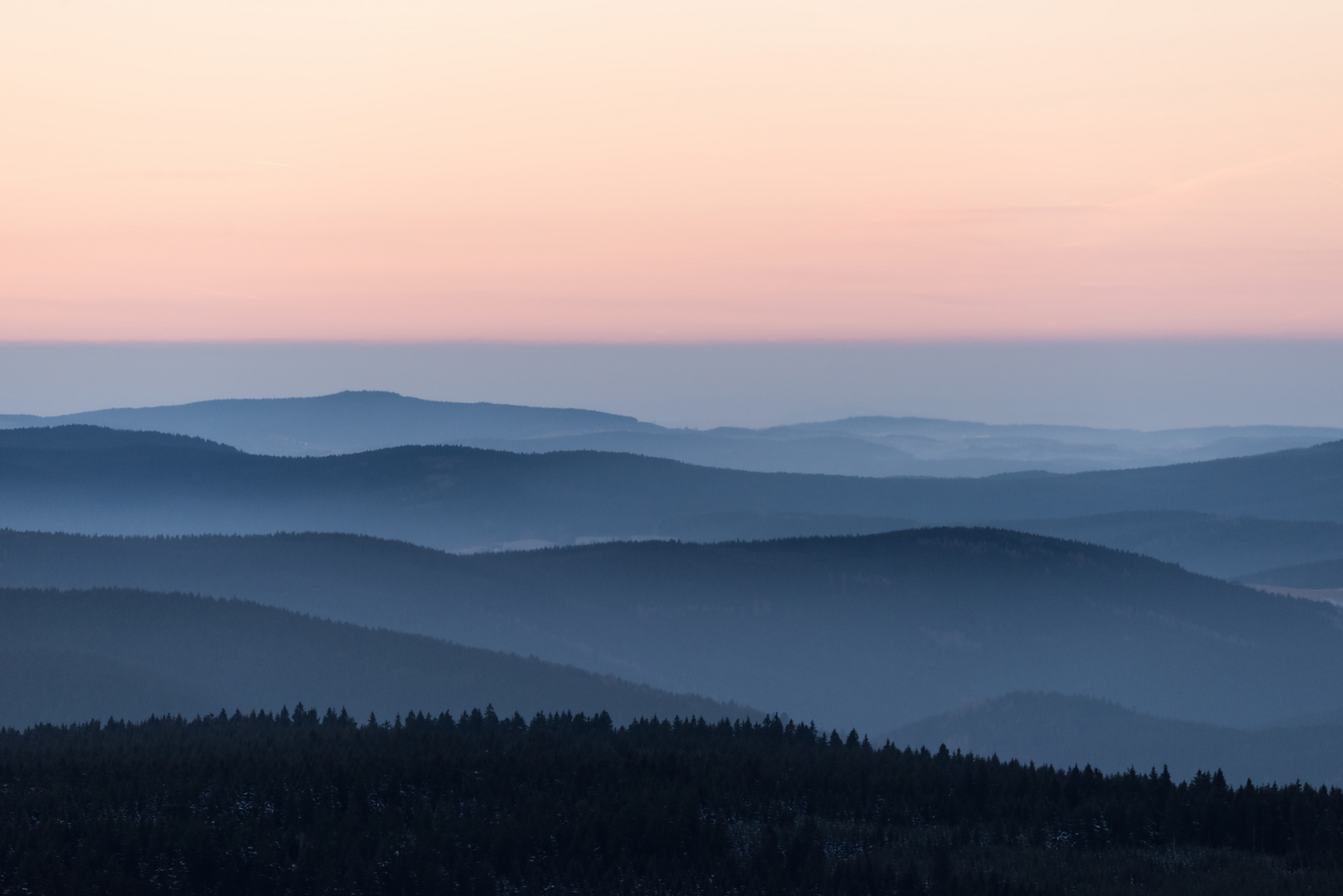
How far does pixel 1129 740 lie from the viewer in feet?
600

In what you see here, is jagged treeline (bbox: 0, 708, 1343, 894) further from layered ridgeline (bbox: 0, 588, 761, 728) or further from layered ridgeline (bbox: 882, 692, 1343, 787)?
layered ridgeline (bbox: 882, 692, 1343, 787)

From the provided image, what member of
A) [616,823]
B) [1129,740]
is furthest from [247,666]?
[616,823]

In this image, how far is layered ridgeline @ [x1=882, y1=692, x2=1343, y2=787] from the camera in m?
162

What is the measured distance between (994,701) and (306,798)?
168881 mm

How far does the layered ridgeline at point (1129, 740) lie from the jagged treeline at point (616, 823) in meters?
122

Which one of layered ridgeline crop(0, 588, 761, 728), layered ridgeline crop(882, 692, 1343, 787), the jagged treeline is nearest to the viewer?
the jagged treeline

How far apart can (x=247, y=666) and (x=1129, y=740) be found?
114297 millimetres

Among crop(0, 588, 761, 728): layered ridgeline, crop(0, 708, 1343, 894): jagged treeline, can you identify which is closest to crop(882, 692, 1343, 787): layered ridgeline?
crop(0, 588, 761, 728): layered ridgeline

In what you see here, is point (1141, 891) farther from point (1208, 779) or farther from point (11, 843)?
point (11, 843)

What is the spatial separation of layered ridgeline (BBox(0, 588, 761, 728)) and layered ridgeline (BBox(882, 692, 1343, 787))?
35.1m

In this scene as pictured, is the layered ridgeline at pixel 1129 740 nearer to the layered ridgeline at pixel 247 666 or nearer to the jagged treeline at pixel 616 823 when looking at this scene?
the layered ridgeline at pixel 247 666

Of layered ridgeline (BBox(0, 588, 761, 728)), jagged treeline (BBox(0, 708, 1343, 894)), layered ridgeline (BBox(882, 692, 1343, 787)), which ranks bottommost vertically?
layered ridgeline (BBox(882, 692, 1343, 787))

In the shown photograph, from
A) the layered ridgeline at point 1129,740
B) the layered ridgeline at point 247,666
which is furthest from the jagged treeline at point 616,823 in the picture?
the layered ridgeline at point 1129,740

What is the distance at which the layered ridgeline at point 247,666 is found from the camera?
14400 cm
